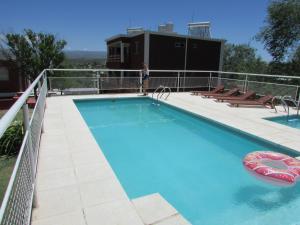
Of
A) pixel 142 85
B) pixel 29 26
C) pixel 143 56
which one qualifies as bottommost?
pixel 142 85

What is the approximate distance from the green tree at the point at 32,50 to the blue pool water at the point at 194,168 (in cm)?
1177

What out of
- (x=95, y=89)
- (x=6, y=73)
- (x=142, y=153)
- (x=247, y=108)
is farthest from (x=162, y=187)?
(x=6, y=73)

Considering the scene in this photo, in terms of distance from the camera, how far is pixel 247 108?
8156 mm

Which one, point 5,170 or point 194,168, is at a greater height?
point 194,168

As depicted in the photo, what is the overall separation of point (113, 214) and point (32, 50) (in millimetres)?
17747

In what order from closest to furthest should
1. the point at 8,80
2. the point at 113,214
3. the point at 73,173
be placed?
1. the point at 113,214
2. the point at 73,173
3. the point at 8,80

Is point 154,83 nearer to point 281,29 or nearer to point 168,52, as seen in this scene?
point 168,52

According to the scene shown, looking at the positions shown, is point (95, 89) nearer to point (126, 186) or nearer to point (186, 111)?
point (186, 111)

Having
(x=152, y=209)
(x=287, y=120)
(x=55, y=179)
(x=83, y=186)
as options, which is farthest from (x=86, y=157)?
(x=287, y=120)

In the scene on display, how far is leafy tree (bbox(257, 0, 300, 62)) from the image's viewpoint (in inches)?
762

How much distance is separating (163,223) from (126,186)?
4.94 ft

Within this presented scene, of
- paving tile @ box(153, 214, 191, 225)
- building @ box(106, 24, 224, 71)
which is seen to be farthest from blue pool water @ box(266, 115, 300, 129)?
building @ box(106, 24, 224, 71)

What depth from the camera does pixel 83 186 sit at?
9.55ft

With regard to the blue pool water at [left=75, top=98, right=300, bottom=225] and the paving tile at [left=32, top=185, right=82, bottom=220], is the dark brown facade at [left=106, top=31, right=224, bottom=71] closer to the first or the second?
the blue pool water at [left=75, top=98, right=300, bottom=225]
